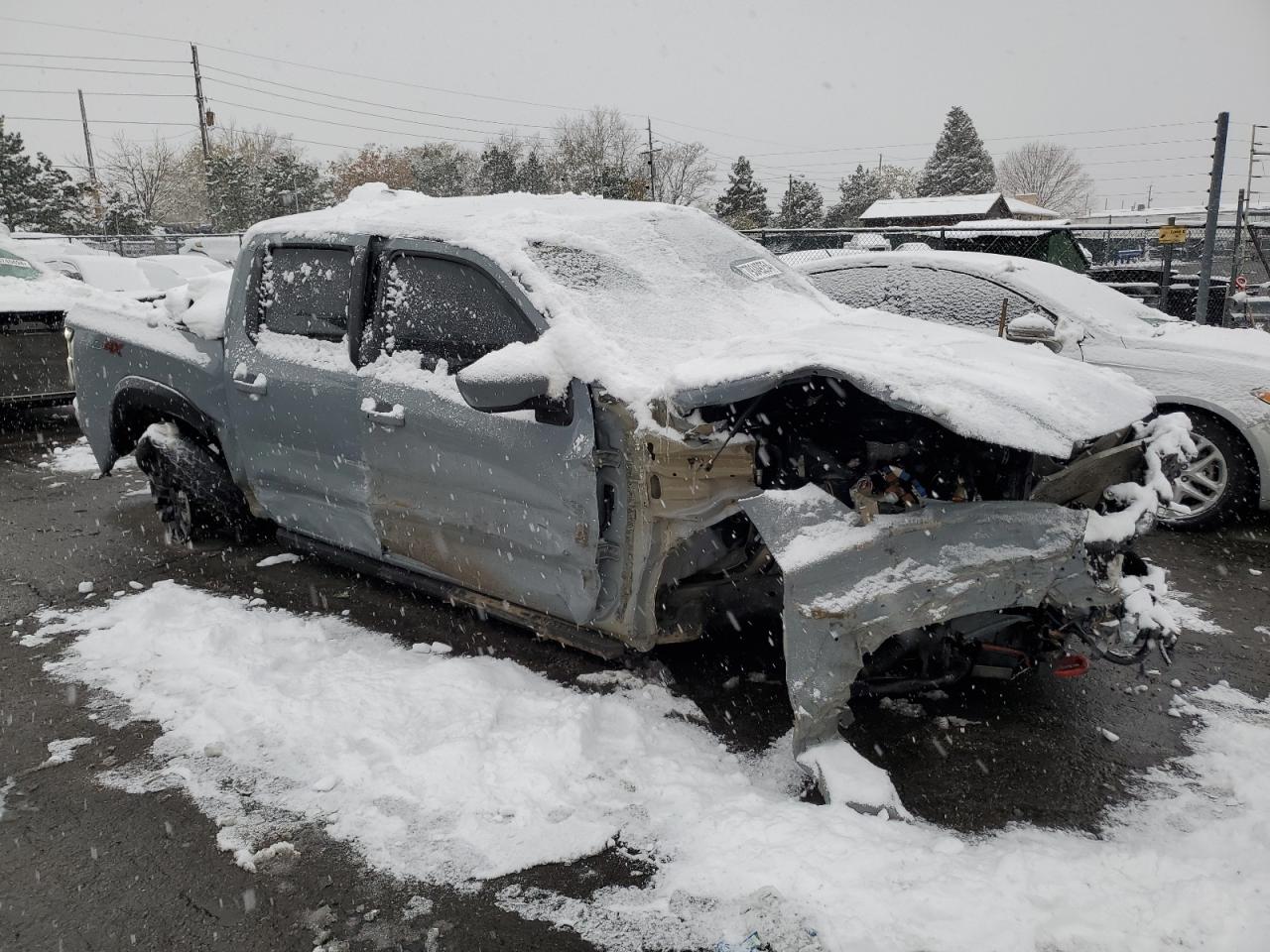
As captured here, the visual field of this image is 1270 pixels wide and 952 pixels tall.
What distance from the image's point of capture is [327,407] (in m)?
4.21

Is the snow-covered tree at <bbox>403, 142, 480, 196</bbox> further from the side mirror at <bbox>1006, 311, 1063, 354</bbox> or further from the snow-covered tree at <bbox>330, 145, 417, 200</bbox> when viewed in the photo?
the side mirror at <bbox>1006, 311, 1063, 354</bbox>

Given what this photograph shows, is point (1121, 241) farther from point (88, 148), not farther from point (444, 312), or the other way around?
point (88, 148)

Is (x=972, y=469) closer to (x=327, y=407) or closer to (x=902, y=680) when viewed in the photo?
(x=902, y=680)

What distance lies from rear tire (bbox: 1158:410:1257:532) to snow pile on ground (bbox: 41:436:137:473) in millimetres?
7699

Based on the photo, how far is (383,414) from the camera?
392 centimetres

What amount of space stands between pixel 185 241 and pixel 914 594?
2985 cm

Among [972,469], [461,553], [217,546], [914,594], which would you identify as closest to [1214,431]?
[972,469]

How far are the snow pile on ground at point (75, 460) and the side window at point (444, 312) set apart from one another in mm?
4533

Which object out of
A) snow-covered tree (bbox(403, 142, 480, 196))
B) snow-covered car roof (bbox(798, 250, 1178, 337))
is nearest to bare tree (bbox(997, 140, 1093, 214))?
snow-covered tree (bbox(403, 142, 480, 196))

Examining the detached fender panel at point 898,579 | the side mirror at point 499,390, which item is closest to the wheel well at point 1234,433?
the detached fender panel at point 898,579

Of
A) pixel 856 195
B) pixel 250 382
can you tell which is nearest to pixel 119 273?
pixel 250 382

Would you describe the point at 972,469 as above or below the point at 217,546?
above

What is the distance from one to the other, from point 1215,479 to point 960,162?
5598 centimetres

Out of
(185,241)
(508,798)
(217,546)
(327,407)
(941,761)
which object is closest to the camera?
(508,798)
